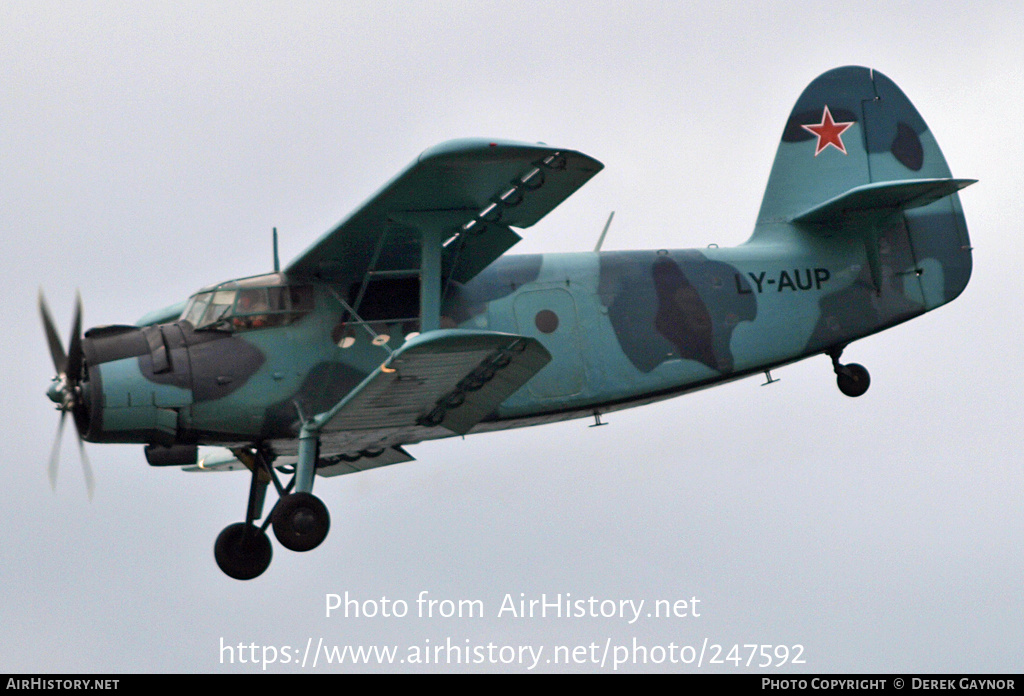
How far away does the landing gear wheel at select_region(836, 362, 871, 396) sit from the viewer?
52.9 ft

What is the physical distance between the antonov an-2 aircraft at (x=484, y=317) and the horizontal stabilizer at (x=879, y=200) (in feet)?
0.09

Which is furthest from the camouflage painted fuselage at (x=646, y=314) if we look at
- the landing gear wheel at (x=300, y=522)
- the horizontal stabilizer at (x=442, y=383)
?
the landing gear wheel at (x=300, y=522)

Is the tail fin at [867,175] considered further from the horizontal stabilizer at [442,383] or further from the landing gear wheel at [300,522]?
the landing gear wheel at [300,522]

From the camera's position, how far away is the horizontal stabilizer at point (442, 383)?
12414mm

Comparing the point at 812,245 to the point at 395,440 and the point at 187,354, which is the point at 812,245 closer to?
the point at 395,440

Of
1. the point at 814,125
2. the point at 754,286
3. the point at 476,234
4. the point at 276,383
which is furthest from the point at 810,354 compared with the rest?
the point at 276,383

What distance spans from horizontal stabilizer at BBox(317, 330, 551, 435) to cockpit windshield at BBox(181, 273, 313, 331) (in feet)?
3.51

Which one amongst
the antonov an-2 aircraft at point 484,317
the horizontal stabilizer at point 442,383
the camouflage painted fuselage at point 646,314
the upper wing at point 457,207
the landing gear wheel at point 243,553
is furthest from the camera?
the landing gear wheel at point 243,553

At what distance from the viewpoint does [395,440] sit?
49.7ft

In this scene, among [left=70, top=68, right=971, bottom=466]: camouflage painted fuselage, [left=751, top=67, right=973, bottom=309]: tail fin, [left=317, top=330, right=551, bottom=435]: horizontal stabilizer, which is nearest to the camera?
[left=317, top=330, right=551, bottom=435]: horizontal stabilizer

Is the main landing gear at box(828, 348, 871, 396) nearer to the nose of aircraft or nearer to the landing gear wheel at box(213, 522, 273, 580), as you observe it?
Result: the landing gear wheel at box(213, 522, 273, 580)

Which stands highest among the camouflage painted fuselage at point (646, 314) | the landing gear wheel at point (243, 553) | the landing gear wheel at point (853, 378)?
the camouflage painted fuselage at point (646, 314)

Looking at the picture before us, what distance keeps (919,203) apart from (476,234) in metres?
4.90

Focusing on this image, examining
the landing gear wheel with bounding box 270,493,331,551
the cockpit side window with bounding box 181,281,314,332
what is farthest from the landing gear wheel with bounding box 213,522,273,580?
the cockpit side window with bounding box 181,281,314,332
